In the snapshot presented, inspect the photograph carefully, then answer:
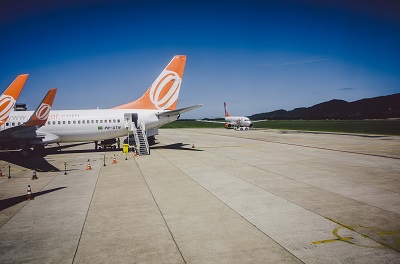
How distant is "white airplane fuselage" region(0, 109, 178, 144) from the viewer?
A: 3152cm

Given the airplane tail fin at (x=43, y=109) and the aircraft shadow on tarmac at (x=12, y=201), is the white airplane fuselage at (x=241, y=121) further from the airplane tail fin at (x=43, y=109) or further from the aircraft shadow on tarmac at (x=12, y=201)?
the aircraft shadow on tarmac at (x=12, y=201)

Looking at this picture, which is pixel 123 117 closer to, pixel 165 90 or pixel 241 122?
pixel 165 90

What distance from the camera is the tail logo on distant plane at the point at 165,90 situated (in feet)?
113

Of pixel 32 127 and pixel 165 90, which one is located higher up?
pixel 165 90

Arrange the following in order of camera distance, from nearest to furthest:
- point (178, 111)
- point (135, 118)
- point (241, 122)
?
point (178, 111), point (135, 118), point (241, 122)

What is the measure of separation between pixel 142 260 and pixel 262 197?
25.0 ft

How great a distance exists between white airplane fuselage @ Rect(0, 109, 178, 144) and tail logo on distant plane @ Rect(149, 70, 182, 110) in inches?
61.6

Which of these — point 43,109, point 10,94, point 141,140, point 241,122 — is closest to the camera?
point 10,94

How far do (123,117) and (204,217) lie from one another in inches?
977

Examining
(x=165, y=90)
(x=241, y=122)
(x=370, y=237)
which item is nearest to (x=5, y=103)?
(x=165, y=90)

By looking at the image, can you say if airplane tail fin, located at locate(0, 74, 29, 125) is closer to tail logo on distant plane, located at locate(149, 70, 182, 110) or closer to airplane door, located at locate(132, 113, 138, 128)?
airplane door, located at locate(132, 113, 138, 128)

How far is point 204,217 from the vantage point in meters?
11.0

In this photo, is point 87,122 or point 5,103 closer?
point 5,103

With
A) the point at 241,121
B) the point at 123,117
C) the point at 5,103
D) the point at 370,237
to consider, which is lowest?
the point at 370,237
